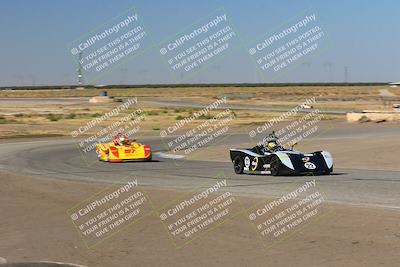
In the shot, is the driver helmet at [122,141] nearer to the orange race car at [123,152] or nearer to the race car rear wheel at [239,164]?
the orange race car at [123,152]

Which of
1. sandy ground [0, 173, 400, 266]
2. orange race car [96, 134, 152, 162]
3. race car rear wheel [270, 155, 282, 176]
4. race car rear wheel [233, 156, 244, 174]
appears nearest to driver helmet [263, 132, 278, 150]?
race car rear wheel [270, 155, 282, 176]

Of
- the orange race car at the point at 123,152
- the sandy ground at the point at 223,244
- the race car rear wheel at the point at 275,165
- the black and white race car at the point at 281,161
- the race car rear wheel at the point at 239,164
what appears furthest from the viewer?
the orange race car at the point at 123,152

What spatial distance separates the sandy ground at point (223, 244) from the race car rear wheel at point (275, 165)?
265 inches

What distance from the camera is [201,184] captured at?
19844 mm

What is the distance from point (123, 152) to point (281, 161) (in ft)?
34.6

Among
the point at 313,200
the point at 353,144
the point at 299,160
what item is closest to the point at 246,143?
the point at 353,144

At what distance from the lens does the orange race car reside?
3012 cm

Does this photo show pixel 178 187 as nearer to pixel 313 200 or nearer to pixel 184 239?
pixel 313 200

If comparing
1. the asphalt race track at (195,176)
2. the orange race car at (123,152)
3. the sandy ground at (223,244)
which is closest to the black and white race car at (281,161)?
the asphalt race track at (195,176)

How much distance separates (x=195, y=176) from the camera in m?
22.5

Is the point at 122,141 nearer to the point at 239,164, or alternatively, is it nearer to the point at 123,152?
the point at 123,152

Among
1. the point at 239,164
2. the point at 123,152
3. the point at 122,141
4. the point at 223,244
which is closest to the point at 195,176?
Result: the point at 239,164

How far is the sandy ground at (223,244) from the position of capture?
34.1 feet

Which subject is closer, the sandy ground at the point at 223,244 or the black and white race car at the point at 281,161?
the sandy ground at the point at 223,244
